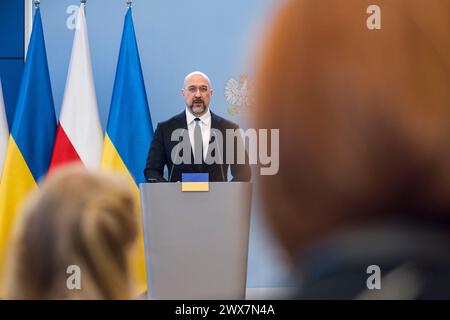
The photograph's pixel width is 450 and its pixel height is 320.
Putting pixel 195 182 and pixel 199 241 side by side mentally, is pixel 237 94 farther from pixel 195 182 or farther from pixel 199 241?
pixel 199 241

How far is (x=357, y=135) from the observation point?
4.96 m

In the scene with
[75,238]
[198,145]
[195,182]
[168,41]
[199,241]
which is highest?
[168,41]

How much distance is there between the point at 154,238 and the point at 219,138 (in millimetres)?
898

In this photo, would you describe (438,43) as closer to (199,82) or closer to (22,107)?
(199,82)

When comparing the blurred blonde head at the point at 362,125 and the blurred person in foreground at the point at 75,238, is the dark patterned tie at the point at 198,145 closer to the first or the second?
the blurred person in foreground at the point at 75,238

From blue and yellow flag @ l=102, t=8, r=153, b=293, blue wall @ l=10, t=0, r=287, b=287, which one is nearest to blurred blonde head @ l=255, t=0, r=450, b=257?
blue wall @ l=10, t=0, r=287, b=287

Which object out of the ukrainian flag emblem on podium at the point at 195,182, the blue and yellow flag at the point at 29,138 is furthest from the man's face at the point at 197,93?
the blue and yellow flag at the point at 29,138

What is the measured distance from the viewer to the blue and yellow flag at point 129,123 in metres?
4.71

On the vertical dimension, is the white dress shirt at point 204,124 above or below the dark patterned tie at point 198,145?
above

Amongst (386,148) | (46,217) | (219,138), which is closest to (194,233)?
(219,138)

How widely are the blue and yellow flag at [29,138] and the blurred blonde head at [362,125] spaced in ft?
4.96

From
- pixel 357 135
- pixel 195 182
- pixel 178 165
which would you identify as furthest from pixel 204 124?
pixel 357 135

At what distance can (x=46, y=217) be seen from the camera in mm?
4711

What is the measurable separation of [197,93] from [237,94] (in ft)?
3.66
